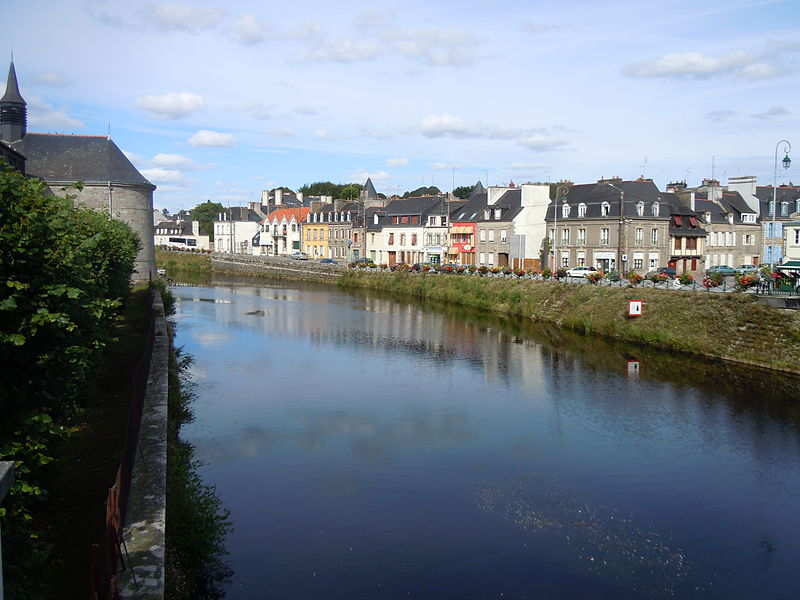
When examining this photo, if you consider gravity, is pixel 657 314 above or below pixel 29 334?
below

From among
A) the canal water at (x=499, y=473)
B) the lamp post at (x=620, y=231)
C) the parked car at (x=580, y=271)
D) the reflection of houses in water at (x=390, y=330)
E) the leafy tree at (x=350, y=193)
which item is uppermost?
the leafy tree at (x=350, y=193)

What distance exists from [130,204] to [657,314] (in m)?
33.3

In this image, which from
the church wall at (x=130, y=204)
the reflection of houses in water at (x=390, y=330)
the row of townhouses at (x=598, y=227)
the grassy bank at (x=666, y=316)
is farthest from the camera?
the row of townhouses at (x=598, y=227)

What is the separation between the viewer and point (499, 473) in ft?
44.9

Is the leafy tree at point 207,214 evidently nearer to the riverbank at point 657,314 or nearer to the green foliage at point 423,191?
the green foliage at point 423,191

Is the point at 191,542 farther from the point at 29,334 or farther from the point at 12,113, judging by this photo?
the point at 12,113

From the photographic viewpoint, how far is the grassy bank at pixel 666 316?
955 inches

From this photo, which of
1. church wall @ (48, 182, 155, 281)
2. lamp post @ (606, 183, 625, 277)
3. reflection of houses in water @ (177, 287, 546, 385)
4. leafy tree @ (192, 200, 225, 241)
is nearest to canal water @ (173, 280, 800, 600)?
reflection of houses in water @ (177, 287, 546, 385)

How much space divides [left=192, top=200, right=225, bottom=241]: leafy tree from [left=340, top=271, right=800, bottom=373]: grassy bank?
87232 mm

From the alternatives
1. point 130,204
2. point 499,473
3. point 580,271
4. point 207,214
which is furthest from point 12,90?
point 207,214

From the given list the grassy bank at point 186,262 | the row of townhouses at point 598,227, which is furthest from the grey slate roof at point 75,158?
the grassy bank at point 186,262

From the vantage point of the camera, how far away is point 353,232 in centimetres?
7312

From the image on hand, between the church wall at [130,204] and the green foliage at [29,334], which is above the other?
the church wall at [130,204]

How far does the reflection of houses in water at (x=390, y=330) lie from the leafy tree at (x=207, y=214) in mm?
77247
